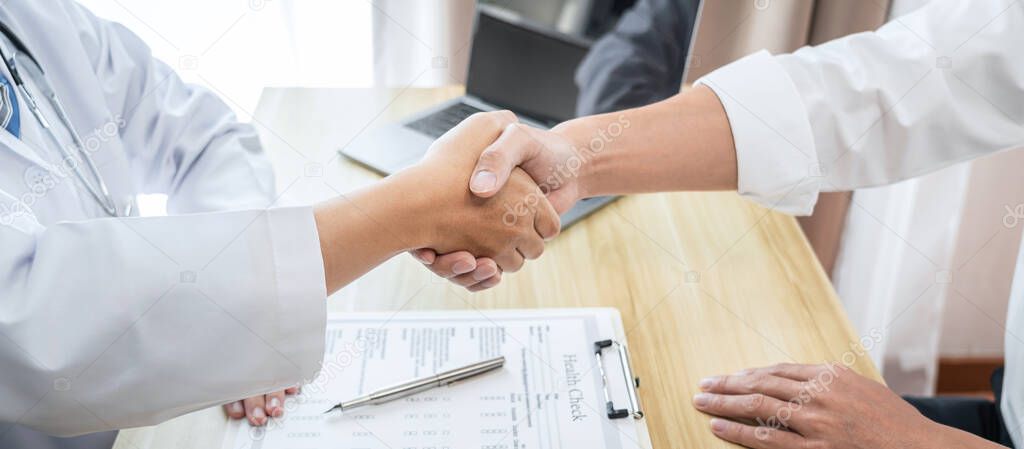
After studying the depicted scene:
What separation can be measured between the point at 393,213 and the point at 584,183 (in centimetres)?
32

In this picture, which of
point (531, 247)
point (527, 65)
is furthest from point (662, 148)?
point (527, 65)

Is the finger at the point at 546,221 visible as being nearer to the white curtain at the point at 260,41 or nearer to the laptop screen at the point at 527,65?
the laptop screen at the point at 527,65

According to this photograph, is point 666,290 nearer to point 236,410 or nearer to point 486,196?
point 486,196

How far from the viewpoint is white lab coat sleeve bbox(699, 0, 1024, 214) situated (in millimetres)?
1036

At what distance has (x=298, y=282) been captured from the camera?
2.50 ft

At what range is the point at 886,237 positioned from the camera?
1.95m

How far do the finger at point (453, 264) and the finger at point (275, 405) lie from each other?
26 cm

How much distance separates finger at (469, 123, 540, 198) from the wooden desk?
0.49 feet

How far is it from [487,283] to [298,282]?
327mm

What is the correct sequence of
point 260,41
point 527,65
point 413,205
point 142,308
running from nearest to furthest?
point 142,308, point 413,205, point 527,65, point 260,41

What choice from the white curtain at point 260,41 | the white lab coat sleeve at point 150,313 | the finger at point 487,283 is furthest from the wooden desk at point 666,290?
the white curtain at point 260,41

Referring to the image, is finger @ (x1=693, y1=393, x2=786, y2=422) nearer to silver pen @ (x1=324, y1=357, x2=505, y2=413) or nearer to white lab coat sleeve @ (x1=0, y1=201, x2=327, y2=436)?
silver pen @ (x1=324, y1=357, x2=505, y2=413)

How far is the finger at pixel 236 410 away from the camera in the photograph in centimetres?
84

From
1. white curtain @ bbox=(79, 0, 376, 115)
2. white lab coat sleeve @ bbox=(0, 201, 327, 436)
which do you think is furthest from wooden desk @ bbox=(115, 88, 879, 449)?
white curtain @ bbox=(79, 0, 376, 115)
